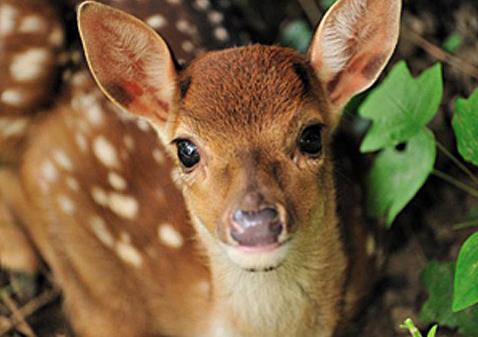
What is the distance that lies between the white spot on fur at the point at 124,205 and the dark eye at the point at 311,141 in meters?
0.77

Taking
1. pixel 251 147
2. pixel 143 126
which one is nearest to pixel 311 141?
pixel 251 147

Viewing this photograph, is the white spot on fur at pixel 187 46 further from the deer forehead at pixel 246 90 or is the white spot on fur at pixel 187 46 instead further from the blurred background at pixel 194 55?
the deer forehead at pixel 246 90

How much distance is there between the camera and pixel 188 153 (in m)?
2.35

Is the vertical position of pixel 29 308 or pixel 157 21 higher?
pixel 157 21

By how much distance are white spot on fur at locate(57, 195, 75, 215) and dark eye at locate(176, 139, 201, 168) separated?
869mm

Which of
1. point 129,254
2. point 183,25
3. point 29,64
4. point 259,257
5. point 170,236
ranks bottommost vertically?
point 129,254

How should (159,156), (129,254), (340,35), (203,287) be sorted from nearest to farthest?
(340,35), (203,287), (159,156), (129,254)

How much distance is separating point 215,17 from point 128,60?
691mm

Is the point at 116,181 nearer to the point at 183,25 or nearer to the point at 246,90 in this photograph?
the point at 183,25

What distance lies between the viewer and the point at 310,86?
7.88 ft

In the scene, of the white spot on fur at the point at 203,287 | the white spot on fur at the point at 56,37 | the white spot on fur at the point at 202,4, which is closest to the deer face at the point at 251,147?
the white spot on fur at the point at 203,287

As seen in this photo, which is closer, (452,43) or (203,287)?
(203,287)

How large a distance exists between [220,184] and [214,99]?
17 centimetres

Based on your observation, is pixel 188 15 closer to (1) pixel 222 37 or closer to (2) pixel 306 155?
(1) pixel 222 37
